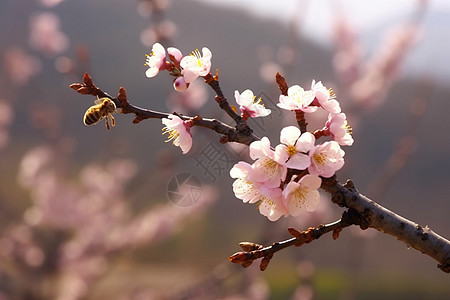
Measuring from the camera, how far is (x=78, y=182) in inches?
185

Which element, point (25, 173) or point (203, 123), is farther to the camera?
point (25, 173)

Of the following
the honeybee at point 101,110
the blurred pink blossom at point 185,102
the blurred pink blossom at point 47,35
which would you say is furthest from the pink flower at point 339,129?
the blurred pink blossom at point 47,35

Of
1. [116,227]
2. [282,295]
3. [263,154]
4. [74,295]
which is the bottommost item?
[282,295]

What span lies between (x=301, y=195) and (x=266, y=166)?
0.23 feet

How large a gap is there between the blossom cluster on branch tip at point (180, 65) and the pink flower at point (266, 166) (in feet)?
0.61

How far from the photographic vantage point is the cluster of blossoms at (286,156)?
2.22ft

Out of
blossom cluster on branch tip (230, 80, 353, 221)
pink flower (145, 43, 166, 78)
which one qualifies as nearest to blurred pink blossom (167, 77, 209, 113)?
pink flower (145, 43, 166, 78)

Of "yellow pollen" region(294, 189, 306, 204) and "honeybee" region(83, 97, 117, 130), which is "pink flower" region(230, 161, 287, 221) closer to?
"yellow pollen" region(294, 189, 306, 204)

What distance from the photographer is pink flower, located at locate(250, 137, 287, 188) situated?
68cm

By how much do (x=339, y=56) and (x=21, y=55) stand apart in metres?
3.27

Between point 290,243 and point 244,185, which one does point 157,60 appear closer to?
point 244,185

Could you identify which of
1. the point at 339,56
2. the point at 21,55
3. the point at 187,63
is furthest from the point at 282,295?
the point at 187,63

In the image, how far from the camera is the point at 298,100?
2.45 ft

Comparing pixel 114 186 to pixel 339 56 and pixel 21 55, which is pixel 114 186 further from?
pixel 339 56
